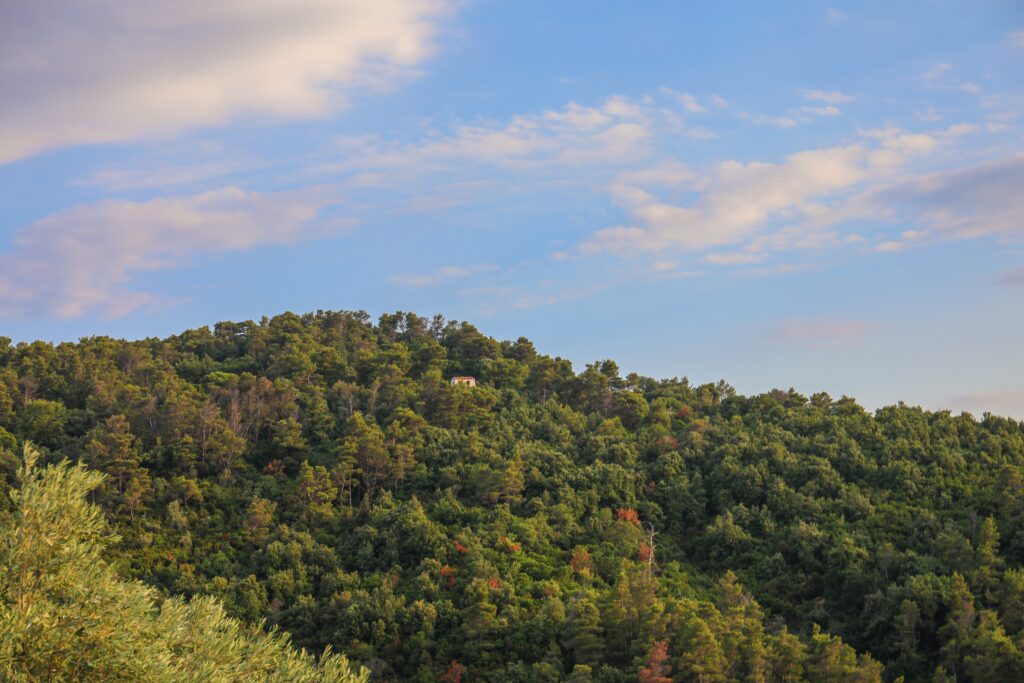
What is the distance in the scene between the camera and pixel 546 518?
39.4 meters

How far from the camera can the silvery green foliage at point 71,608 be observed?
36.3 ft

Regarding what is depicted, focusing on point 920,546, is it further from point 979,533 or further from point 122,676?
point 122,676

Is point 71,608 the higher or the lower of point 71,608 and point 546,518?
the higher

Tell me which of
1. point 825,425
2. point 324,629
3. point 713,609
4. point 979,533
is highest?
point 825,425

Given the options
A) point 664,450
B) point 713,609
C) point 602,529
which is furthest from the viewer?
point 664,450

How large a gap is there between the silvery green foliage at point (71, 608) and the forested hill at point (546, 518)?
42.9 ft

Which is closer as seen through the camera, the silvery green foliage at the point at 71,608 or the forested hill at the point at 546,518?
the silvery green foliage at the point at 71,608

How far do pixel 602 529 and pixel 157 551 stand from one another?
772 inches

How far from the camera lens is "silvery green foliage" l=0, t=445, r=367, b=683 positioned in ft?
36.3

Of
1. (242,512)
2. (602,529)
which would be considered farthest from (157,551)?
(602,529)

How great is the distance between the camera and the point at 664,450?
47.3m

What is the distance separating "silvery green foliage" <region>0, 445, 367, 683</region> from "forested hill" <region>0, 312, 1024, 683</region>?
13076mm

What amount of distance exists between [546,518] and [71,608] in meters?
29.2

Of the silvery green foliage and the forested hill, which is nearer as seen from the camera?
the silvery green foliage
